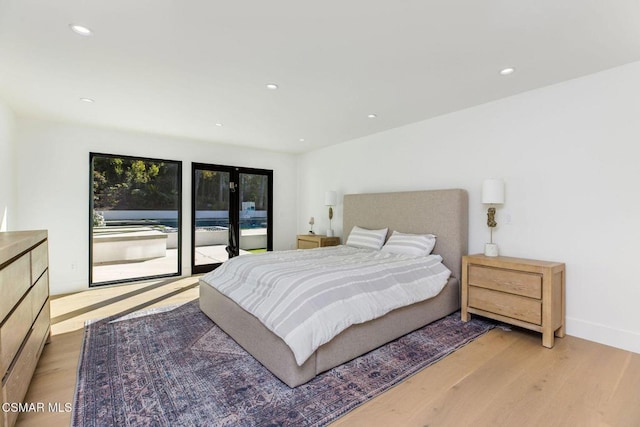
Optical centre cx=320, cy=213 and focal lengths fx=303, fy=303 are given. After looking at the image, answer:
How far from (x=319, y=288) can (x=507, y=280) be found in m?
1.92

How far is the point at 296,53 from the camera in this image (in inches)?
95.1

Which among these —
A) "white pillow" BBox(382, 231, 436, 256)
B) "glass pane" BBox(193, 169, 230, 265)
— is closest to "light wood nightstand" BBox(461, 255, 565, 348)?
"white pillow" BBox(382, 231, 436, 256)

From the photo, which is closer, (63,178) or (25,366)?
(25,366)

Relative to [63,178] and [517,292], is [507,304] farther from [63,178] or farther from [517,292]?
[63,178]

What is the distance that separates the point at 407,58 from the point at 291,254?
2.45m

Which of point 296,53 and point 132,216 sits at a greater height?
point 296,53

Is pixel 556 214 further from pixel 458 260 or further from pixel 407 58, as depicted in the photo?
pixel 407 58

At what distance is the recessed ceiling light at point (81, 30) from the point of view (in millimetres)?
2055

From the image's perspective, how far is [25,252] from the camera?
6.59ft

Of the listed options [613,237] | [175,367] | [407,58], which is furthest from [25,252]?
[613,237]

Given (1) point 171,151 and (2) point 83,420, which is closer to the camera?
(2) point 83,420

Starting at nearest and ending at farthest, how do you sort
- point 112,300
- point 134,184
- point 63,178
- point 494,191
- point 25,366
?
point 25,366
point 494,191
point 112,300
point 63,178
point 134,184

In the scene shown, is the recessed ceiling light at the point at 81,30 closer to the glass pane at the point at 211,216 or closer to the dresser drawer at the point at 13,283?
the dresser drawer at the point at 13,283

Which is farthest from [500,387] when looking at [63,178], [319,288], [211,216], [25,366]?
[63,178]
